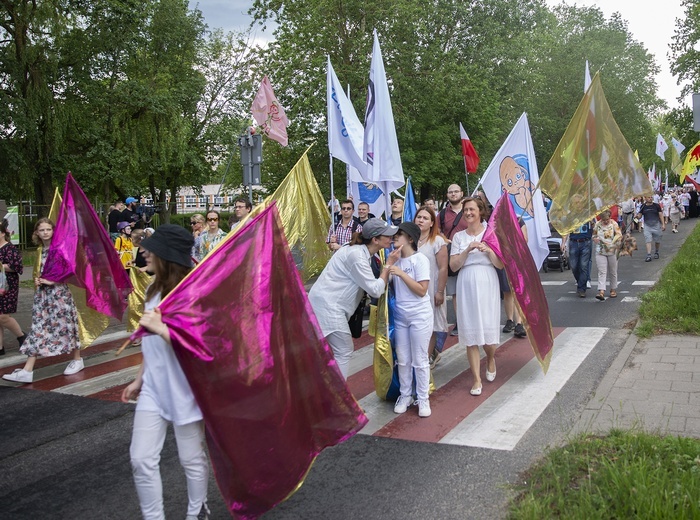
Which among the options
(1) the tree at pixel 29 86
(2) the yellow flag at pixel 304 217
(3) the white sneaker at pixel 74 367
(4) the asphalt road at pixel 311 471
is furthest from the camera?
(1) the tree at pixel 29 86

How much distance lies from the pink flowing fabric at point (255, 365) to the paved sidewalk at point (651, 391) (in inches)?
86.7

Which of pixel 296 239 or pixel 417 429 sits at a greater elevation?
pixel 296 239

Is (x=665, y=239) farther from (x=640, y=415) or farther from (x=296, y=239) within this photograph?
(x=640, y=415)

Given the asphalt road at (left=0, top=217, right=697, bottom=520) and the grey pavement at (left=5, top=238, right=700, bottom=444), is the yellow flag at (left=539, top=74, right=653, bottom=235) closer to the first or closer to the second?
the grey pavement at (left=5, top=238, right=700, bottom=444)

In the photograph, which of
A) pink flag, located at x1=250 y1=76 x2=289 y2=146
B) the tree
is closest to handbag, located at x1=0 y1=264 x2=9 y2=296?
pink flag, located at x1=250 y1=76 x2=289 y2=146

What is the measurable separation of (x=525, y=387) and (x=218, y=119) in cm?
3925

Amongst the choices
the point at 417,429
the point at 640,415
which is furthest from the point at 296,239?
the point at 640,415

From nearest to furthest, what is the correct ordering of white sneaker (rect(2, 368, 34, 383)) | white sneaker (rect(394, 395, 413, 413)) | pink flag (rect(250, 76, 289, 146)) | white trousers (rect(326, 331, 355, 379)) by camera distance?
1. white trousers (rect(326, 331, 355, 379))
2. white sneaker (rect(394, 395, 413, 413))
3. white sneaker (rect(2, 368, 34, 383))
4. pink flag (rect(250, 76, 289, 146))

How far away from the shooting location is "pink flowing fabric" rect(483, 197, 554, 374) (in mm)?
6505

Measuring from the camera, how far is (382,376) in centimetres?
598

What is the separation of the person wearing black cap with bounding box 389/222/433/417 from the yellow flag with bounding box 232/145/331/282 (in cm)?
411

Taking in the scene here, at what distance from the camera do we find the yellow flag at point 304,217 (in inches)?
382

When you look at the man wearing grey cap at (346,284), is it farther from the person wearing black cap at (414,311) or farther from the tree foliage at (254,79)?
the tree foliage at (254,79)

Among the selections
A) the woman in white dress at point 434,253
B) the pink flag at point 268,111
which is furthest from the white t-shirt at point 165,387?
the pink flag at point 268,111
